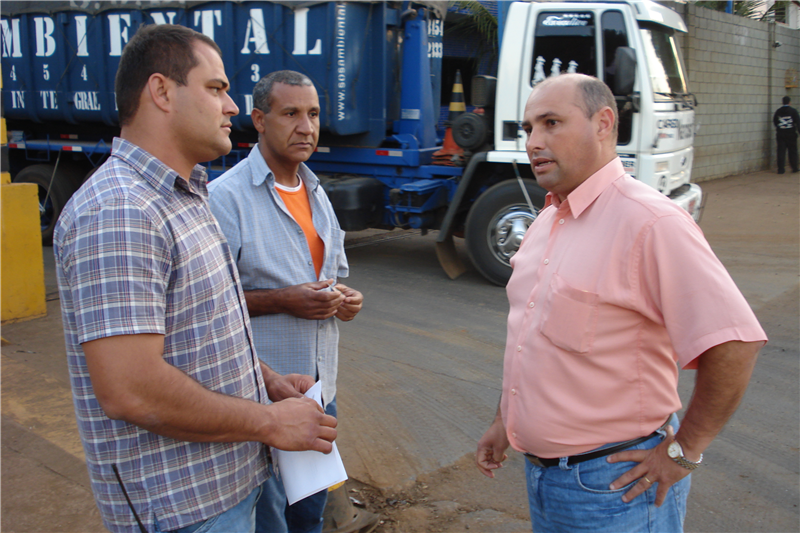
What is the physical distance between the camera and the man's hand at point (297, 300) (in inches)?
89.1

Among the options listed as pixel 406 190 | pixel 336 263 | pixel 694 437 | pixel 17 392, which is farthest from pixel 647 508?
pixel 406 190

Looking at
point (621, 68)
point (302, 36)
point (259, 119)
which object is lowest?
point (259, 119)

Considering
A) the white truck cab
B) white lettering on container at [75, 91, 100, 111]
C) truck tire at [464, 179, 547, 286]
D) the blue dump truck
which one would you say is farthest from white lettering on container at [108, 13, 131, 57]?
truck tire at [464, 179, 547, 286]

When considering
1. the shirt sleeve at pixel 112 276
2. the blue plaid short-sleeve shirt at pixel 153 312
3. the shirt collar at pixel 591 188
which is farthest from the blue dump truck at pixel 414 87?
the shirt sleeve at pixel 112 276

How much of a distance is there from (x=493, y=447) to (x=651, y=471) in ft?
1.89

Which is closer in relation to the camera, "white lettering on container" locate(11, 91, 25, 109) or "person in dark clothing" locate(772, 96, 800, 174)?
"white lettering on container" locate(11, 91, 25, 109)

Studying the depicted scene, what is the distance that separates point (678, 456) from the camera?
1.64 m

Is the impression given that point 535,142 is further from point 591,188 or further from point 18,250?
point 18,250

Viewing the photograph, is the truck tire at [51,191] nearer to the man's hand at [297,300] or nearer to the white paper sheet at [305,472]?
the man's hand at [297,300]

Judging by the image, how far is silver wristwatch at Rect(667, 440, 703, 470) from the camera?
5.36 feet

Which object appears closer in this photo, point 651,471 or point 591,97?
point 651,471

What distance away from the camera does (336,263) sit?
2580mm

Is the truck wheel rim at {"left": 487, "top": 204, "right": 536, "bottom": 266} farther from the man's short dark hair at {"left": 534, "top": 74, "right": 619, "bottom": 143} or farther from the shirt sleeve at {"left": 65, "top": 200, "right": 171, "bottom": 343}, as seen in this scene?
the shirt sleeve at {"left": 65, "top": 200, "right": 171, "bottom": 343}

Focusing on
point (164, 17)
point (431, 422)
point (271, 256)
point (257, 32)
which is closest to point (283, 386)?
point (271, 256)
